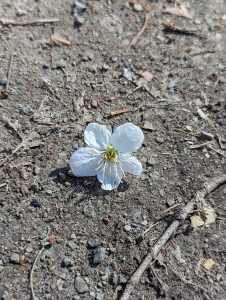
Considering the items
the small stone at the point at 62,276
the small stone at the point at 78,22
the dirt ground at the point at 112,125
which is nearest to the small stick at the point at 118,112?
the dirt ground at the point at 112,125

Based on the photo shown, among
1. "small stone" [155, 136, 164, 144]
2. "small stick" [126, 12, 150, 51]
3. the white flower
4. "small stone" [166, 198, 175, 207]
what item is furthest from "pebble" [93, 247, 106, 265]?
"small stick" [126, 12, 150, 51]

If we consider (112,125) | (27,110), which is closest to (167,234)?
(112,125)

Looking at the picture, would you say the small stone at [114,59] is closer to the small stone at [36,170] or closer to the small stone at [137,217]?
the small stone at [36,170]

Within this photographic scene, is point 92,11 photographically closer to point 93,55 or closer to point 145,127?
point 93,55

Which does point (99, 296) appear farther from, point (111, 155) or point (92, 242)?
point (111, 155)

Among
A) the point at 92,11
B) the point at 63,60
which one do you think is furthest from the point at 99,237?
the point at 92,11

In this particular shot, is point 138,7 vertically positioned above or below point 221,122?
above
